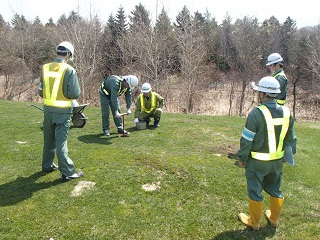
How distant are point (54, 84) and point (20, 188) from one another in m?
2.01

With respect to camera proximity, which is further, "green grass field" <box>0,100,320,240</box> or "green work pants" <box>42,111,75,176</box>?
"green work pants" <box>42,111,75,176</box>

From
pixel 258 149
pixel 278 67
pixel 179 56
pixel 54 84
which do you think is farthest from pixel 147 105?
pixel 179 56

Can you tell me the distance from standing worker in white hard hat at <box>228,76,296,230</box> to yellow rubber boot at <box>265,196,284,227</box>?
0.01 metres

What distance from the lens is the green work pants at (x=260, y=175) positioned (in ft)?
13.2

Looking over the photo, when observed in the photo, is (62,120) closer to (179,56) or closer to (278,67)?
(278,67)

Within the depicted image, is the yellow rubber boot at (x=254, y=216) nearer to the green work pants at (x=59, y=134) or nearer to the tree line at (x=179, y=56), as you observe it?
the green work pants at (x=59, y=134)

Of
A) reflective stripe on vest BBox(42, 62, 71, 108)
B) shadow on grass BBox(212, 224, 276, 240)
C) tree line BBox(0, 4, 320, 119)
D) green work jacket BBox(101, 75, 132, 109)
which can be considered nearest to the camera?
shadow on grass BBox(212, 224, 276, 240)

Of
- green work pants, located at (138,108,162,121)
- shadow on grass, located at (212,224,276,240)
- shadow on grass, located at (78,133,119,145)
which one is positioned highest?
green work pants, located at (138,108,162,121)

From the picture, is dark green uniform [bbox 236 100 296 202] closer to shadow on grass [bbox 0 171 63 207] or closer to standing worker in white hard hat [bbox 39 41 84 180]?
standing worker in white hard hat [bbox 39 41 84 180]

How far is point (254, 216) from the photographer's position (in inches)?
165

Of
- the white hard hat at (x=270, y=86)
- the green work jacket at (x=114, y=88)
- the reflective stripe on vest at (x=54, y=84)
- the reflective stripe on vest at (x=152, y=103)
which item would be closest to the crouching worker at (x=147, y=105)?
the reflective stripe on vest at (x=152, y=103)

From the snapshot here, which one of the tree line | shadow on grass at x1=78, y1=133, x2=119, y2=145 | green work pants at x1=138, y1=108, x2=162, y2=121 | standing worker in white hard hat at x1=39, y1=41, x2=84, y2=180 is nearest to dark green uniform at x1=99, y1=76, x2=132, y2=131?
shadow on grass at x1=78, y1=133, x2=119, y2=145

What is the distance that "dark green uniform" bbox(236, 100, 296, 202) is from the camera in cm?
389

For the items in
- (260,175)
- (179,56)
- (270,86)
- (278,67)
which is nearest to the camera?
(270,86)
